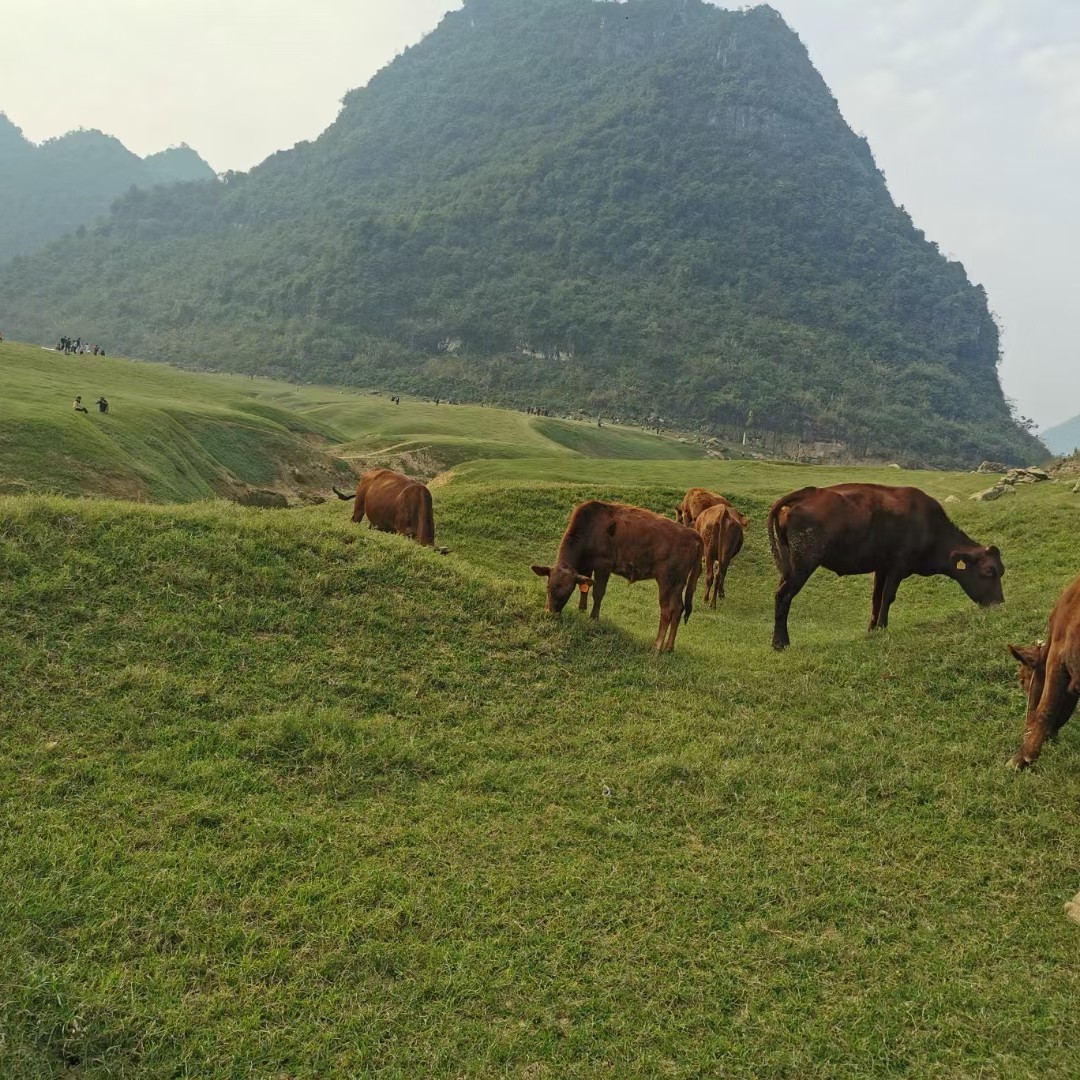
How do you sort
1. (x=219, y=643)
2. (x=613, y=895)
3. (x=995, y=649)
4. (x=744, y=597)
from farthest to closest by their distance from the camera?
(x=744, y=597), (x=995, y=649), (x=219, y=643), (x=613, y=895)

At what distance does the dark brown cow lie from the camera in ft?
46.0

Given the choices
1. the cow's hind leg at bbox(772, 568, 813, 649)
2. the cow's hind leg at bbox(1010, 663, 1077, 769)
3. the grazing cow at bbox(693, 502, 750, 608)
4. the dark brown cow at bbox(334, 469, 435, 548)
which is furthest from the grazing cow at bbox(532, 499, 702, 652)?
the grazing cow at bbox(693, 502, 750, 608)

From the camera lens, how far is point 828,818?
660cm

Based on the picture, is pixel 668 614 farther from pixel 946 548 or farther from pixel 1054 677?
pixel 946 548

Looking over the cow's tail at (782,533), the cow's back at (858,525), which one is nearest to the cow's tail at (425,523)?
the cow's tail at (782,533)

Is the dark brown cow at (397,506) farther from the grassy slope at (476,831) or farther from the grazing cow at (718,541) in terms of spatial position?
the grazing cow at (718,541)

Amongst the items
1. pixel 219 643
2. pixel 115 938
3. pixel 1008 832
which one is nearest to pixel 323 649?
pixel 219 643

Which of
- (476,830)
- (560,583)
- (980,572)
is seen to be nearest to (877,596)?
(980,572)

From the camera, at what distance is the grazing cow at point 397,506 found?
14.0 metres

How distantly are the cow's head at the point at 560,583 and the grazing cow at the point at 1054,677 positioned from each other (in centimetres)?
519

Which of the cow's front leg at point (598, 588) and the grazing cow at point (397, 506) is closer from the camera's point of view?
the cow's front leg at point (598, 588)

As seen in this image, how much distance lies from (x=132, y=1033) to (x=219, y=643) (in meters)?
4.71

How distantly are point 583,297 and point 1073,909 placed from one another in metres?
147

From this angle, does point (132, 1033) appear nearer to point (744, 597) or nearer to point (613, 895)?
point (613, 895)
